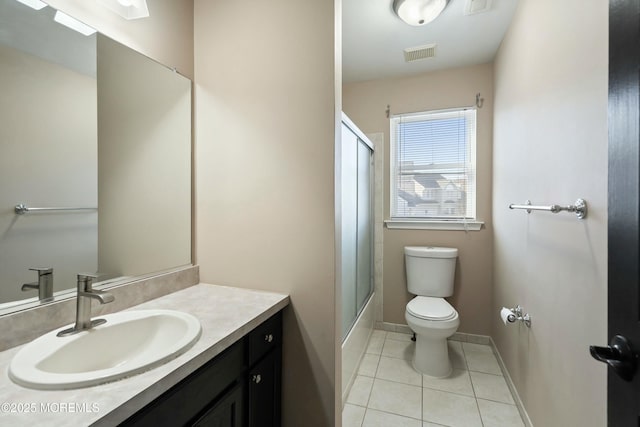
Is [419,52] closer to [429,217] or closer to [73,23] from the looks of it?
[429,217]

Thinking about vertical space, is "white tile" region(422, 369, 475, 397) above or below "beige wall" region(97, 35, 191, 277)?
below

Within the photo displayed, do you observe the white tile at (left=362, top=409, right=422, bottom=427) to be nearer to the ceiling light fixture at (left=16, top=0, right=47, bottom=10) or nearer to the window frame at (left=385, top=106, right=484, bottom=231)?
the window frame at (left=385, top=106, right=484, bottom=231)

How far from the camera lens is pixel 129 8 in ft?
3.97

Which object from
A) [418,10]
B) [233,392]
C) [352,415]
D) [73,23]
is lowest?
[352,415]

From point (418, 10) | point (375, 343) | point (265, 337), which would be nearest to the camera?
point (265, 337)

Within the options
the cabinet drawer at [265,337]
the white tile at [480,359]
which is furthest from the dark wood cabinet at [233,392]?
the white tile at [480,359]

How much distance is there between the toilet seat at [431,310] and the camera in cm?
206

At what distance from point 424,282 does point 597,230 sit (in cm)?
167

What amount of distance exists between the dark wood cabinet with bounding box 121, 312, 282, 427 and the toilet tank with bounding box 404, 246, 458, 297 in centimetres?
162

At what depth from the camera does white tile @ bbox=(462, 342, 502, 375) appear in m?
2.19

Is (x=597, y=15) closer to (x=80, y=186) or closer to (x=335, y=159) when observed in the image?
(x=335, y=159)

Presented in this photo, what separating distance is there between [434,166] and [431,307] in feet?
4.29

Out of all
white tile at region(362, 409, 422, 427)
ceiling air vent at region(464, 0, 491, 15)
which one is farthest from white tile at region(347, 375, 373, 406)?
ceiling air vent at region(464, 0, 491, 15)

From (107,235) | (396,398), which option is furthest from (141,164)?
(396,398)
